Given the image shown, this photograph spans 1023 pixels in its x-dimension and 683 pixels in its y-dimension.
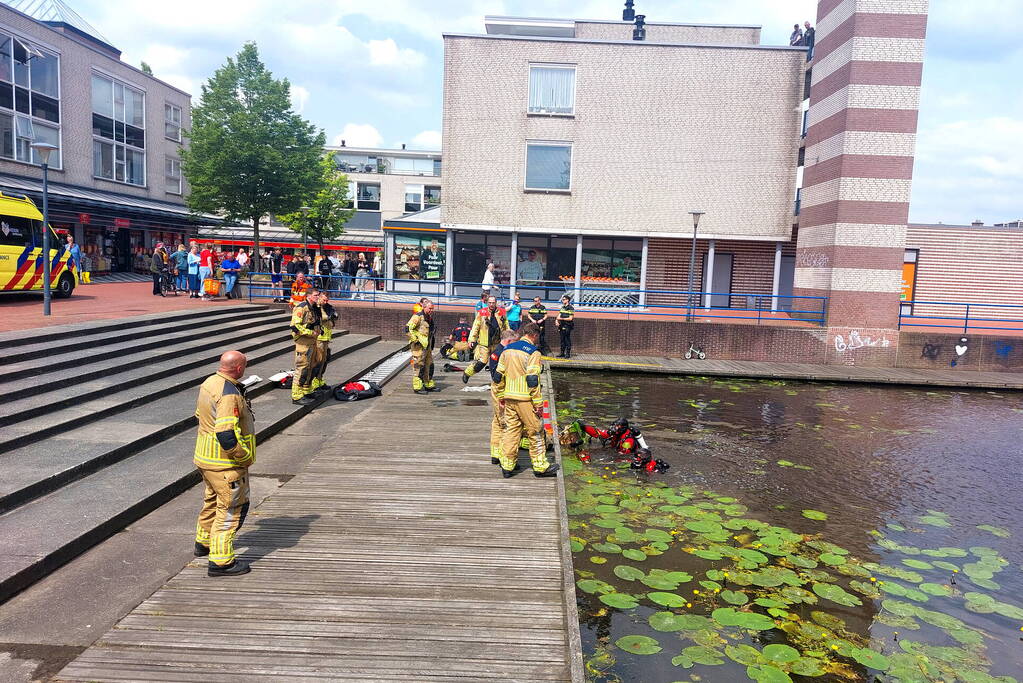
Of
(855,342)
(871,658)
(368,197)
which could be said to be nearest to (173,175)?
(368,197)

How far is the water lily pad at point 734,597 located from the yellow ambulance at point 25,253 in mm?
17906

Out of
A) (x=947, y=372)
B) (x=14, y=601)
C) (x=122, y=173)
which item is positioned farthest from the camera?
(x=122, y=173)

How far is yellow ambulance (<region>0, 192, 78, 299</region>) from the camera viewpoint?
16.9 m

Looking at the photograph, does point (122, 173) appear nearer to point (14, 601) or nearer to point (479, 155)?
point (479, 155)

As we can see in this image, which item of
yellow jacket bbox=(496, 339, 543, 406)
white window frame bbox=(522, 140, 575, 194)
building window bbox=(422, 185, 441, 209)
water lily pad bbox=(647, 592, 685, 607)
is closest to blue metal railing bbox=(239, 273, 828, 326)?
white window frame bbox=(522, 140, 575, 194)

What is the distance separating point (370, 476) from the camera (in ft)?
25.7

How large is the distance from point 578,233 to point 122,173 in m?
24.5

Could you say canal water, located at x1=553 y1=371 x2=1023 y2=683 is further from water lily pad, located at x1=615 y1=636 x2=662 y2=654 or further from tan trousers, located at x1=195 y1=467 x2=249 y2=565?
tan trousers, located at x1=195 y1=467 x2=249 y2=565

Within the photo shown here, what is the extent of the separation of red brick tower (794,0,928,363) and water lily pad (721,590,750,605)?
1675 cm

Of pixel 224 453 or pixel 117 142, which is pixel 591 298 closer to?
pixel 224 453

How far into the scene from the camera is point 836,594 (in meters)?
6.20

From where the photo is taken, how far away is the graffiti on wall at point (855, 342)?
2058 centimetres

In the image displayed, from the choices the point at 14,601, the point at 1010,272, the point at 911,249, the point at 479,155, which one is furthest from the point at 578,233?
the point at 14,601

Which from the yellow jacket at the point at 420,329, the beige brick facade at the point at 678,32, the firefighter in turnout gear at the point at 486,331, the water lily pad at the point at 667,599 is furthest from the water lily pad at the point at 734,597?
the beige brick facade at the point at 678,32
